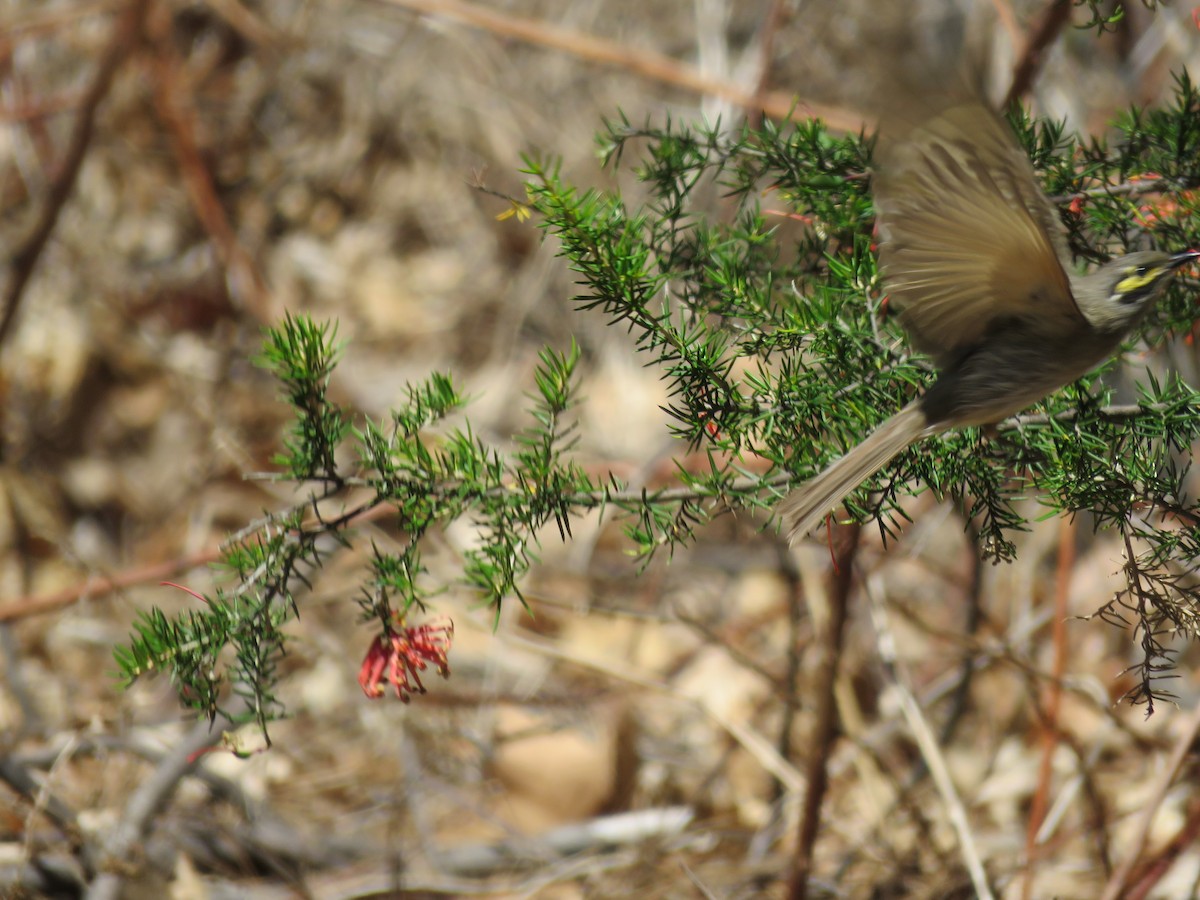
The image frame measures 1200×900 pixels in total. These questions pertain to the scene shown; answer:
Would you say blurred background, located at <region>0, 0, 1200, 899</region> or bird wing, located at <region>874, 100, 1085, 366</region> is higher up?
blurred background, located at <region>0, 0, 1200, 899</region>

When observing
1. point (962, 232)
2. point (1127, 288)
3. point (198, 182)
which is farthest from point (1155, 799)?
point (198, 182)

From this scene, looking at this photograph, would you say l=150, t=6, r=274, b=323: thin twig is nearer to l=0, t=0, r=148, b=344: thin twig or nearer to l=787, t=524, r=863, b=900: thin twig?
l=0, t=0, r=148, b=344: thin twig

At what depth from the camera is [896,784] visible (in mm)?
2340

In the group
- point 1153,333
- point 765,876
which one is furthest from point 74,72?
point 1153,333

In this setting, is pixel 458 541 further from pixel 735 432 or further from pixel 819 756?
pixel 735 432

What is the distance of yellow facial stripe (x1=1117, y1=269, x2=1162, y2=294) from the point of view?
4.00ft

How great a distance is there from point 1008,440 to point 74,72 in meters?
3.96

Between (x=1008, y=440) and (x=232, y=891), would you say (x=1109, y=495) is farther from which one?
(x=232, y=891)

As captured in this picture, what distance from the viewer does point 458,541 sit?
384cm

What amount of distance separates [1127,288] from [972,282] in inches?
6.6

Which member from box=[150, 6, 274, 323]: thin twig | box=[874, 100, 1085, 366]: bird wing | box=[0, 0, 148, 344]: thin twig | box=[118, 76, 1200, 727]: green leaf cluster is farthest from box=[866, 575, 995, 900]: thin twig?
box=[150, 6, 274, 323]: thin twig

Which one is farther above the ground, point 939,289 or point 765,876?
point 939,289

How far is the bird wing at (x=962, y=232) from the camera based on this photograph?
1074 mm

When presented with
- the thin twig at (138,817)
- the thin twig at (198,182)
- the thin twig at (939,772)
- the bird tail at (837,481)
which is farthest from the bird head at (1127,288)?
the thin twig at (198,182)
